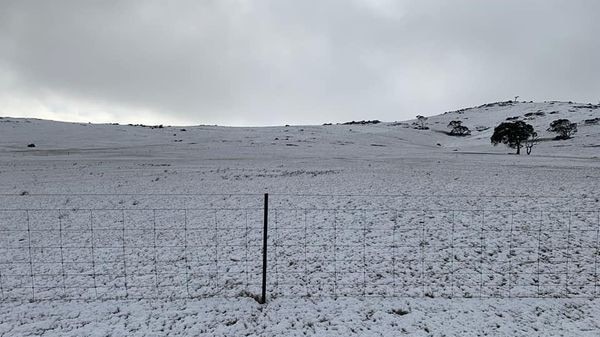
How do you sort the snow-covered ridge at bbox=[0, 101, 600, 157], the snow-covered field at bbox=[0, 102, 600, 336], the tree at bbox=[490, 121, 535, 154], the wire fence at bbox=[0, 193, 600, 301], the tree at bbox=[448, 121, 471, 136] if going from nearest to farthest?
the snow-covered field at bbox=[0, 102, 600, 336] → the wire fence at bbox=[0, 193, 600, 301] → the tree at bbox=[490, 121, 535, 154] → the snow-covered ridge at bbox=[0, 101, 600, 157] → the tree at bbox=[448, 121, 471, 136]

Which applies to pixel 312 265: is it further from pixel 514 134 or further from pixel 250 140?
pixel 250 140

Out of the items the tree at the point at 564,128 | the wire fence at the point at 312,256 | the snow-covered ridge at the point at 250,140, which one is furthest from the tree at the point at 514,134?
the wire fence at the point at 312,256

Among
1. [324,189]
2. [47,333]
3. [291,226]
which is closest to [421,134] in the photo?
[324,189]

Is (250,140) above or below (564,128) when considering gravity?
below

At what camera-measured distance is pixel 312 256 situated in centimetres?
1031

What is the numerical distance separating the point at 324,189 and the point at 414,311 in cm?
1389

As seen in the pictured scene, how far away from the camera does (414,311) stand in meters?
7.42

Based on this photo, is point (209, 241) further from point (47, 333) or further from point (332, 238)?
point (47, 333)

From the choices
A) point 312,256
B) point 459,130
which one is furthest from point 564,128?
point 312,256

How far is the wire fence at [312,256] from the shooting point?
8.44 meters

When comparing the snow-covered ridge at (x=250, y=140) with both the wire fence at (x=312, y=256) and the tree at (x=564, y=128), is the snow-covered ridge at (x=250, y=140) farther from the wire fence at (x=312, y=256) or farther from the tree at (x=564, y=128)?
the wire fence at (x=312, y=256)

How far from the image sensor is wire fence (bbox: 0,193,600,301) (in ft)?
27.7

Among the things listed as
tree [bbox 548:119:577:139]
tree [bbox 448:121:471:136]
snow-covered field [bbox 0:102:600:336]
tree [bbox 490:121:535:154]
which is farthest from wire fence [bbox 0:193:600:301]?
tree [bbox 448:121:471:136]

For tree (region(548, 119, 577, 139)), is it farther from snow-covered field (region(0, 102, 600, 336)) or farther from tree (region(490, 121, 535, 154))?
snow-covered field (region(0, 102, 600, 336))
